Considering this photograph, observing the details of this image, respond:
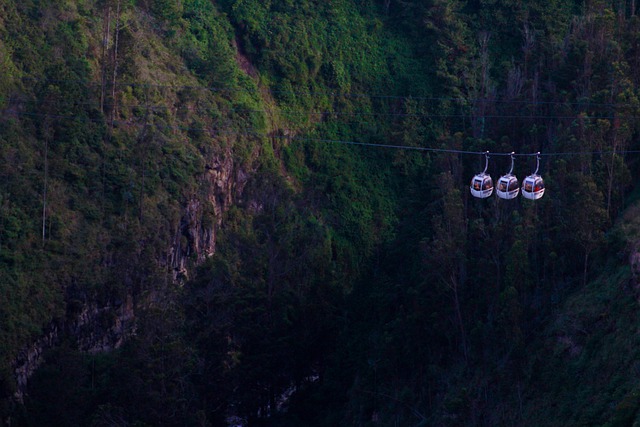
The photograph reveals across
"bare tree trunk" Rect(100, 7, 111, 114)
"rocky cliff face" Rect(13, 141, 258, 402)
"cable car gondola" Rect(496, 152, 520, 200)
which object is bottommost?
"rocky cliff face" Rect(13, 141, 258, 402)

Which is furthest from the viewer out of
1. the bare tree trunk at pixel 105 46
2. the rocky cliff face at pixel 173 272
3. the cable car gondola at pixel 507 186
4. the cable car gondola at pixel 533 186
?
the bare tree trunk at pixel 105 46

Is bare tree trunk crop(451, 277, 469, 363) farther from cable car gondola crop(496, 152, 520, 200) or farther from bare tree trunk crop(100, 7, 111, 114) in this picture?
bare tree trunk crop(100, 7, 111, 114)

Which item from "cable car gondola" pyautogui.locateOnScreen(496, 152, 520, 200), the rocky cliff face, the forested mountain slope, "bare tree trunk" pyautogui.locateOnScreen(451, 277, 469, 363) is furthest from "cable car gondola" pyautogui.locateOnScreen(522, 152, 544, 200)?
the rocky cliff face

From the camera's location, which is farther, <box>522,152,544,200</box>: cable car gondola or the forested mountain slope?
the forested mountain slope

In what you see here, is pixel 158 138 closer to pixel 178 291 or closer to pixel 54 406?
pixel 178 291

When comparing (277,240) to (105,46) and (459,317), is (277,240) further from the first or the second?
(105,46)

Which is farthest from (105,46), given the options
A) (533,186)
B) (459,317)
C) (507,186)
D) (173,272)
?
(533,186)

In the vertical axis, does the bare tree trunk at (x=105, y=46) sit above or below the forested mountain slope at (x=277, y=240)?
above

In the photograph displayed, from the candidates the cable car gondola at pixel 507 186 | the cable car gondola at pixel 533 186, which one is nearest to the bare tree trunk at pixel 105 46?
the cable car gondola at pixel 507 186

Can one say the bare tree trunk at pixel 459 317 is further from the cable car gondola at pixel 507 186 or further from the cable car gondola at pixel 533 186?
the cable car gondola at pixel 533 186
